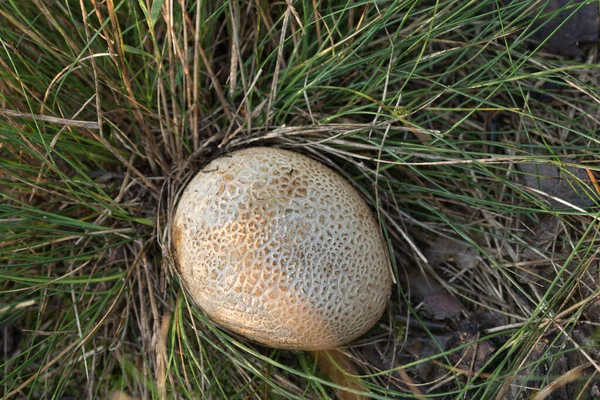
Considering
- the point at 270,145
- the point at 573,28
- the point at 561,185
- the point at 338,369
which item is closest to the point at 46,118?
the point at 270,145

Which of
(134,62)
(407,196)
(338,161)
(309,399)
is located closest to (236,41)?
(134,62)

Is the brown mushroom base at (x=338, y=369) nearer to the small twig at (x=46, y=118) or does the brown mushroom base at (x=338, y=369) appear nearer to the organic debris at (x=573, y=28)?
the small twig at (x=46, y=118)

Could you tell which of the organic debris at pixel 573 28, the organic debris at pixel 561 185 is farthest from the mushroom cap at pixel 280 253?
the organic debris at pixel 573 28

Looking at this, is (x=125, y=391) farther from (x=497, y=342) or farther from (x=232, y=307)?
(x=497, y=342)

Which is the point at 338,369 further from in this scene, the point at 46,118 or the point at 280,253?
the point at 46,118

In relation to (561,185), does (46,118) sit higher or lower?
higher

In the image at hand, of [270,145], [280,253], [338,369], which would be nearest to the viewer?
[280,253]

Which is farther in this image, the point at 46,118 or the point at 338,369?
the point at 338,369

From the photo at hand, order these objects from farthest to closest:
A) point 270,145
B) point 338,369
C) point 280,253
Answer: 1. point 270,145
2. point 338,369
3. point 280,253
